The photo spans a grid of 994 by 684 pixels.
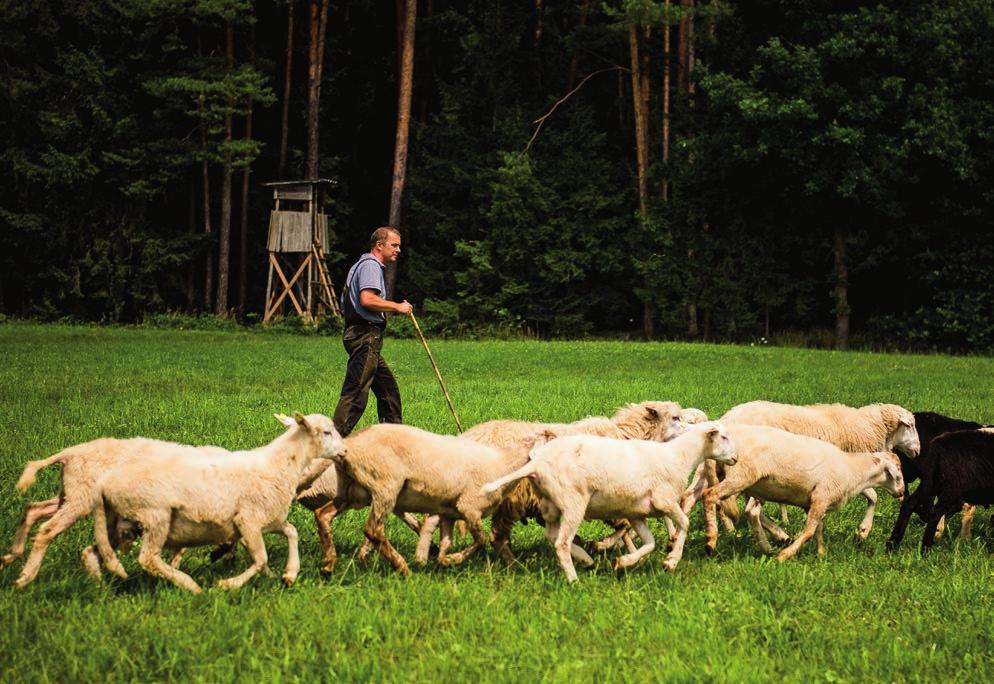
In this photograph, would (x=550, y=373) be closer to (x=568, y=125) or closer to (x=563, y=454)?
(x=563, y=454)

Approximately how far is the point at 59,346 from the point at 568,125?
2402 cm

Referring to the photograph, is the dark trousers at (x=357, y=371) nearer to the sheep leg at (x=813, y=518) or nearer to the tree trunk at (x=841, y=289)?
the sheep leg at (x=813, y=518)

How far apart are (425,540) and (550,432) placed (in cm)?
130

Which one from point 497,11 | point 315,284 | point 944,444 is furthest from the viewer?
point 497,11

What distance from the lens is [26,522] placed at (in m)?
7.30

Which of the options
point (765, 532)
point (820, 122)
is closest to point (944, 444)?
point (765, 532)

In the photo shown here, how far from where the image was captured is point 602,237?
1665 inches

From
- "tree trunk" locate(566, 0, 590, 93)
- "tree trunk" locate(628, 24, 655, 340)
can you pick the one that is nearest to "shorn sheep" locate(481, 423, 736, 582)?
"tree trunk" locate(628, 24, 655, 340)

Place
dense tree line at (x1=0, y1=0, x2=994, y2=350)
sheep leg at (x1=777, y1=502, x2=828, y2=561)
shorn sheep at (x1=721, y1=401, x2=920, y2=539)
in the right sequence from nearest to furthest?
1. sheep leg at (x1=777, y1=502, x2=828, y2=561)
2. shorn sheep at (x1=721, y1=401, x2=920, y2=539)
3. dense tree line at (x1=0, y1=0, x2=994, y2=350)

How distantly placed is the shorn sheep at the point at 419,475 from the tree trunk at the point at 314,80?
34.7 meters

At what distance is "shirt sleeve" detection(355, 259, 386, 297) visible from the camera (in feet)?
35.7

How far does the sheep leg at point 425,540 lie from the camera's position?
8.02 meters

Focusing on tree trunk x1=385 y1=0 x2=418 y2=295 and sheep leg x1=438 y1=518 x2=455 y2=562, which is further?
tree trunk x1=385 y1=0 x2=418 y2=295

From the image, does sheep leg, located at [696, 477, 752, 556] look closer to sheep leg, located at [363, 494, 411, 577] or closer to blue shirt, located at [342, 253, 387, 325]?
sheep leg, located at [363, 494, 411, 577]
